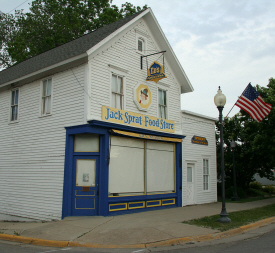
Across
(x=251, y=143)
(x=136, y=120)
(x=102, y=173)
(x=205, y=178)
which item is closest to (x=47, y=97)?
(x=136, y=120)

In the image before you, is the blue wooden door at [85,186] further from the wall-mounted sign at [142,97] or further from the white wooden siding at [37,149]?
the wall-mounted sign at [142,97]

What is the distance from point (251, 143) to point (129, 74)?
9031mm

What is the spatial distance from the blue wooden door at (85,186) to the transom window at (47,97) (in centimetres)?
285

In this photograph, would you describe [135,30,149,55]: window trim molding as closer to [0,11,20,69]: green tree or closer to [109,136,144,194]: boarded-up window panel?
[109,136,144,194]: boarded-up window panel

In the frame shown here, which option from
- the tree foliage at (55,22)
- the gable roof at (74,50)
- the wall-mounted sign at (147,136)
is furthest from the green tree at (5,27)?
the wall-mounted sign at (147,136)

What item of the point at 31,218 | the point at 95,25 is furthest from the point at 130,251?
the point at 95,25

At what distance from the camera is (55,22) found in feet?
104

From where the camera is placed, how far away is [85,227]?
10.6 meters

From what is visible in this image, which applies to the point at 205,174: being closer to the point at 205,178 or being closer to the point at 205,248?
the point at 205,178

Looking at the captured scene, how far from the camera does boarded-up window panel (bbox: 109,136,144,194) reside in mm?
13438

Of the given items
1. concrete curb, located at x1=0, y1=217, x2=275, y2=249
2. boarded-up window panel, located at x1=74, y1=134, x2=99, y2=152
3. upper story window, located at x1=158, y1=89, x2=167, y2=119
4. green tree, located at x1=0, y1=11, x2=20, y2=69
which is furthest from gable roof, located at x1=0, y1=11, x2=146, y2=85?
green tree, located at x1=0, y1=11, x2=20, y2=69

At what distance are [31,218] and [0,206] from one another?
2.88 meters

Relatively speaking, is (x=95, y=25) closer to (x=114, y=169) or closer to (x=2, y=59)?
(x=2, y=59)

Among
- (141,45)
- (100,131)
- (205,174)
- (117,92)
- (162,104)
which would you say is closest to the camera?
(100,131)
